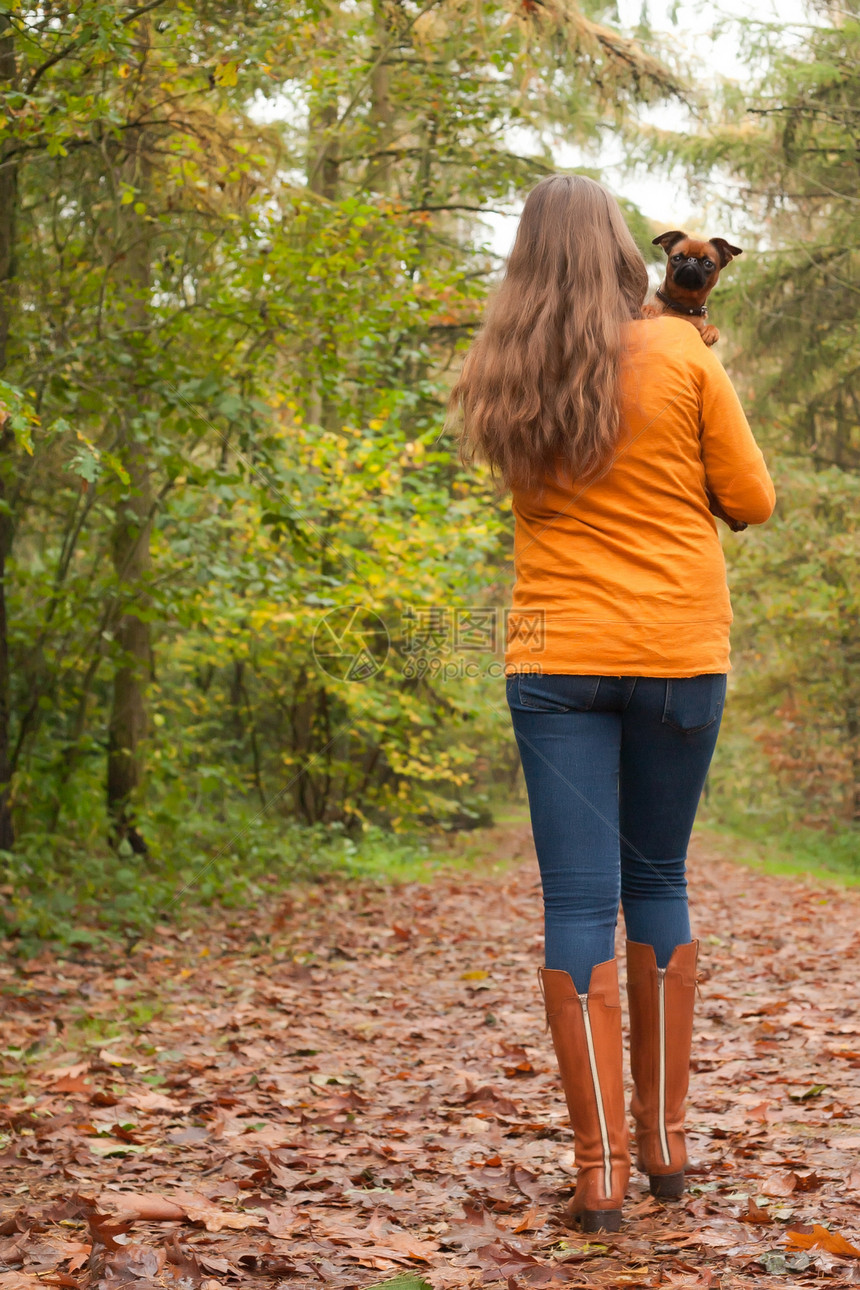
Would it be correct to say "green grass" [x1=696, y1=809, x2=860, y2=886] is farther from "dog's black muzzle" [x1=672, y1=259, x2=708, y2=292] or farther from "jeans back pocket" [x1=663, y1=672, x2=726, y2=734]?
"dog's black muzzle" [x1=672, y1=259, x2=708, y2=292]

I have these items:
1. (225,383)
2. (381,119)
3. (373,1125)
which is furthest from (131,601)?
(381,119)

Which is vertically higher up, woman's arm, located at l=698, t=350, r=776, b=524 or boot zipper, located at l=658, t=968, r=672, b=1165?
woman's arm, located at l=698, t=350, r=776, b=524

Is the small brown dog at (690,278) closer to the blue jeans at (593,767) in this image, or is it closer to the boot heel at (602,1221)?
the blue jeans at (593,767)

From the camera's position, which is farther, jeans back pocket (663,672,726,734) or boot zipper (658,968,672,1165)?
boot zipper (658,968,672,1165)

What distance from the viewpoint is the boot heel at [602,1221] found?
1.97m

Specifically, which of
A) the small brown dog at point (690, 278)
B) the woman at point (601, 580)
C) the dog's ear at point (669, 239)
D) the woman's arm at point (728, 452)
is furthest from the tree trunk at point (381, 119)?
the woman's arm at point (728, 452)

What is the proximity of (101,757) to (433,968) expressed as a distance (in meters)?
2.90

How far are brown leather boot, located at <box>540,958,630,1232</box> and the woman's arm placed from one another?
37.2 inches

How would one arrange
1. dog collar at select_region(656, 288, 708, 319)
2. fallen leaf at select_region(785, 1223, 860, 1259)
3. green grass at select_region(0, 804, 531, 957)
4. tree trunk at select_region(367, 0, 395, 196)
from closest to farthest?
fallen leaf at select_region(785, 1223, 860, 1259) → dog collar at select_region(656, 288, 708, 319) → green grass at select_region(0, 804, 531, 957) → tree trunk at select_region(367, 0, 395, 196)

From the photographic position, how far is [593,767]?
2.06m

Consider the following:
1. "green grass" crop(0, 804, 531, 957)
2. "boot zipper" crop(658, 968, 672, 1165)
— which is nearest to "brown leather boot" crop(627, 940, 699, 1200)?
"boot zipper" crop(658, 968, 672, 1165)

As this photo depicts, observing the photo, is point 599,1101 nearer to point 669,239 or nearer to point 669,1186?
point 669,1186

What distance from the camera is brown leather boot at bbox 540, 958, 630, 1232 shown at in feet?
6.49

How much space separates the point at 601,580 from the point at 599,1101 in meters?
0.98
